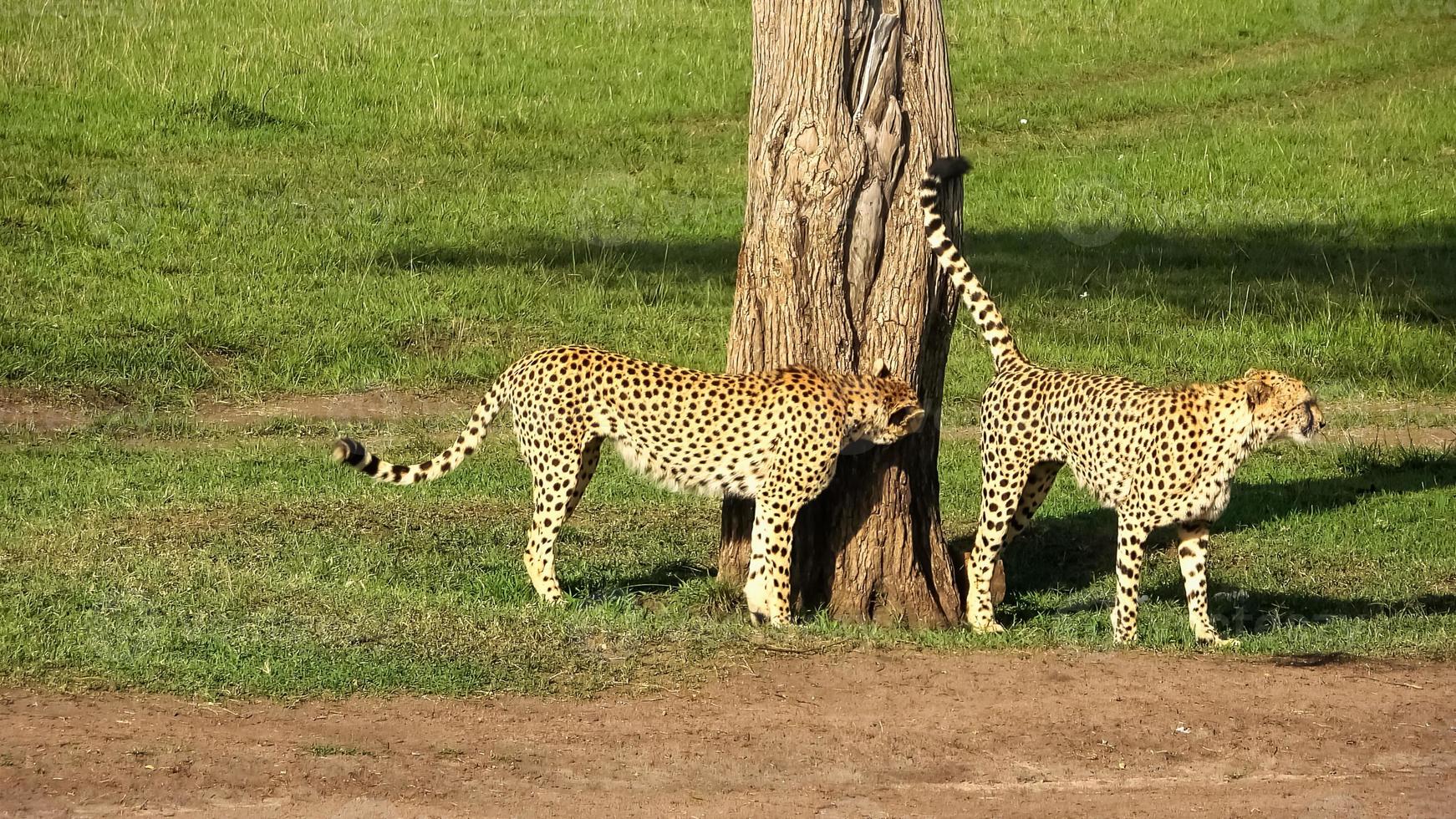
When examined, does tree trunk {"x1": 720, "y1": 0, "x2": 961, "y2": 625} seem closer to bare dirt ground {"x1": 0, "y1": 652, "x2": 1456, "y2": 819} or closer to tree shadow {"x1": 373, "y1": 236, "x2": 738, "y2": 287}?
bare dirt ground {"x1": 0, "y1": 652, "x2": 1456, "y2": 819}

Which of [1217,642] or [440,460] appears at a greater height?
[440,460]

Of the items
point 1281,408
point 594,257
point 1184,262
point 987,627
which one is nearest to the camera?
point 1281,408

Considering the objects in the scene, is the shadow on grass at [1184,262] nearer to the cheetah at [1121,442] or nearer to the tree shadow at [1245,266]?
the tree shadow at [1245,266]

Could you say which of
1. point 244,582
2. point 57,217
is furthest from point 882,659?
point 57,217

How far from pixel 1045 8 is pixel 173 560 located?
17.5 meters

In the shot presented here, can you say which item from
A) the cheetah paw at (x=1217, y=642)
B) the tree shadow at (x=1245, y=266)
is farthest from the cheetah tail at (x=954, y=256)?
the tree shadow at (x=1245, y=266)

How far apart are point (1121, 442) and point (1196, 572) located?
673mm

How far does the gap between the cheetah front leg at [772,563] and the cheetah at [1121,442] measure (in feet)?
3.34

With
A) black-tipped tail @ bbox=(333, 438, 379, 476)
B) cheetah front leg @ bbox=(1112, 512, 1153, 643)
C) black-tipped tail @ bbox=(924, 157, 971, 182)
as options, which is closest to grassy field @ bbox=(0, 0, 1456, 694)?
cheetah front leg @ bbox=(1112, 512, 1153, 643)

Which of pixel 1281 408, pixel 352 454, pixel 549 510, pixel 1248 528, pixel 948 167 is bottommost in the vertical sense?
pixel 1248 528

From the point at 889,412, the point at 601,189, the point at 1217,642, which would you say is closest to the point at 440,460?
the point at 889,412

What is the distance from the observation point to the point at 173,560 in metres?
8.67

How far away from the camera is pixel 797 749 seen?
652 centimetres

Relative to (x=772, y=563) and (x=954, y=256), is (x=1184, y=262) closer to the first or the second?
(x=954, y=256)
